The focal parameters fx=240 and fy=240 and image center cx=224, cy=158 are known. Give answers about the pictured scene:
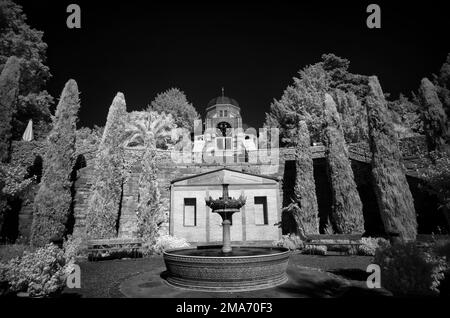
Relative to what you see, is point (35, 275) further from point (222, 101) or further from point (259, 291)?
point (222, 101)

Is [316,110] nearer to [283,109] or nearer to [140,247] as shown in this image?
[283,109]

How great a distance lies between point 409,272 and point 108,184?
15.1m

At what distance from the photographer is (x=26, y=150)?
15.6 metres

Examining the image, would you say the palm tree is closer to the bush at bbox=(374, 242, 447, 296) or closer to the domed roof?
the domed roof

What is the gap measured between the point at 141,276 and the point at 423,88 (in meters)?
17.5

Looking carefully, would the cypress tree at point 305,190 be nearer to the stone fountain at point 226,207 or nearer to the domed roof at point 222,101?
the stone fountain at point 226,207

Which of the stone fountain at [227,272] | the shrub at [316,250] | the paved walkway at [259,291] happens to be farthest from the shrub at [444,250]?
the shrub at [316,250]

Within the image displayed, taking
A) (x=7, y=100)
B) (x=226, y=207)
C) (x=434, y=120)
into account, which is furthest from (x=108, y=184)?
(x=434, y=120)

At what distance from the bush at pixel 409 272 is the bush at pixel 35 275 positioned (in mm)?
7711

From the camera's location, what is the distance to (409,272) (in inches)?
207

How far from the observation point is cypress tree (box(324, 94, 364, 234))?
47.2ft

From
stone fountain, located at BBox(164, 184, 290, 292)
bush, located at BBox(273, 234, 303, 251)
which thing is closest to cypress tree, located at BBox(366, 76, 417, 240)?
bush, located at BBox(273, 234, 303, 251)
